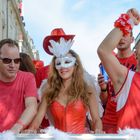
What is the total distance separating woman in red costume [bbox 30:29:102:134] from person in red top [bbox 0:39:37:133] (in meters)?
0.19

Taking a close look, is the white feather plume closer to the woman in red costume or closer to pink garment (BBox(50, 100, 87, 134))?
the woman in red costume

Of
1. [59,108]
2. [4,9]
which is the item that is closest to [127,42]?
[59,108]

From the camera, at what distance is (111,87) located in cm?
419

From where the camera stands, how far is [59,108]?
3.68 metres

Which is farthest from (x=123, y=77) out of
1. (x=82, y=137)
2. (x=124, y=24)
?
(x=82, y=137)

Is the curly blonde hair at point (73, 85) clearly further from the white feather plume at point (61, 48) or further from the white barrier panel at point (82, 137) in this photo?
the white barrier panel at point (82, 137)

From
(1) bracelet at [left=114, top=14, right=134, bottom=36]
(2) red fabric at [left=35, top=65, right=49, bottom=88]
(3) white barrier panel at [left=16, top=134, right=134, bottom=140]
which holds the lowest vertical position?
(3) white barrier panel at [left=16, top=134, right=134, bottom=140]

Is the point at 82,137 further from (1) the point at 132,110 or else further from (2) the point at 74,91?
(2) the point at 74,91

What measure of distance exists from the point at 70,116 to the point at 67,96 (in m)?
0.23

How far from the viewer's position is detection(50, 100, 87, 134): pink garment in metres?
3.62

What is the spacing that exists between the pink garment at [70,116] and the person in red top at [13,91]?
0.30 metres

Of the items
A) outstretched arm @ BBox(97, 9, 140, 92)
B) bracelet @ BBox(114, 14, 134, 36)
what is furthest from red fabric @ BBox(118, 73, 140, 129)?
bracelet @ BBox(114, 14, 134, 36)

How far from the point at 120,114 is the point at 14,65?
1.02m

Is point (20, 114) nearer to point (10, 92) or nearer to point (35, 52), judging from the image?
point (10, 92)
